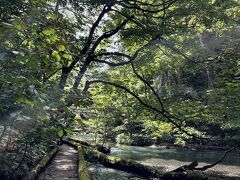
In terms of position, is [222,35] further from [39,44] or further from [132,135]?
[132,135]

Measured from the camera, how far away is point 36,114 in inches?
145

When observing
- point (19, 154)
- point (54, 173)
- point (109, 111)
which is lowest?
point (54, 173)

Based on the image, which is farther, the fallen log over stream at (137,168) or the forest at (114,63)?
the fallen log over stream at (137,168)

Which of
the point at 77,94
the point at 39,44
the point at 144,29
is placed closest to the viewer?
the point at 39,44

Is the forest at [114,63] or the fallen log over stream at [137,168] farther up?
the forest at [114,63]

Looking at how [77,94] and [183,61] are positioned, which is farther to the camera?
[183,61]

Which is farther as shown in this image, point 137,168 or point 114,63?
point 137,168

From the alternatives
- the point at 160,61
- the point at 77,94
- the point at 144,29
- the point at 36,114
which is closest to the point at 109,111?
the point at 160,61

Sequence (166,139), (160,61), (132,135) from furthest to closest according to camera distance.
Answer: (132,135), (166,139), (160,61)

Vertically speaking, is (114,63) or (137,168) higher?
(114,63)

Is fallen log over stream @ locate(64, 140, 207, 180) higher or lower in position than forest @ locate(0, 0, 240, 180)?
lower

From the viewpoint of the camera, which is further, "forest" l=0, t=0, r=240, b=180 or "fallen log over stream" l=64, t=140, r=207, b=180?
"fallen log over stream" l=64, t=140, r=207, b=180

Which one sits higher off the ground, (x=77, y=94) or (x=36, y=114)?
(x=77, y=94)

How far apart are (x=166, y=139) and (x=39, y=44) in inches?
1132
